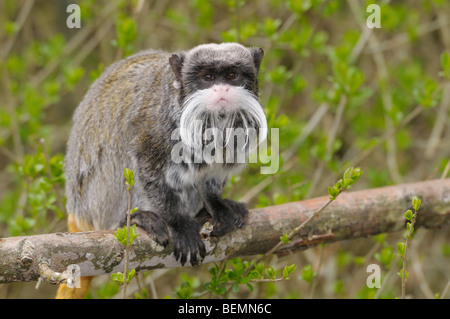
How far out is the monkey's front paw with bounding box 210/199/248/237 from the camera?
3.15 meters

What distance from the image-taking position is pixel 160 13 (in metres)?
5.61

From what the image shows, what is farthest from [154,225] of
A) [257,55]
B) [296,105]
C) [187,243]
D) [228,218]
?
[296,105]

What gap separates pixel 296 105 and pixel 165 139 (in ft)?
11.2

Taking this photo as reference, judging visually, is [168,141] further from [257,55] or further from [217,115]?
[257,55]

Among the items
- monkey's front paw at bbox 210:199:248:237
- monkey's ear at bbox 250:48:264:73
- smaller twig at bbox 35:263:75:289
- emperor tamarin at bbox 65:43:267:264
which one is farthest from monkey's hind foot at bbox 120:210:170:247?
monkey's ear at bbox 250:48:264:73

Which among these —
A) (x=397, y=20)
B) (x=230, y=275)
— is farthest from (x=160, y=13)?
(x=230, y=275)

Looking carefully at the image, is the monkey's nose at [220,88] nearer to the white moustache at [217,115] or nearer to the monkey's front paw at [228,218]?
the white moustache at [217,115]

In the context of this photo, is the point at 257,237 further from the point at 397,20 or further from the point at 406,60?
the point at 406,60

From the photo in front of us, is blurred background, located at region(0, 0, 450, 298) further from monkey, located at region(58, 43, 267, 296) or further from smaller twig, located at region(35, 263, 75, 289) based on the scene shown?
smaller twig, located at region(35, 263, 75, 289)

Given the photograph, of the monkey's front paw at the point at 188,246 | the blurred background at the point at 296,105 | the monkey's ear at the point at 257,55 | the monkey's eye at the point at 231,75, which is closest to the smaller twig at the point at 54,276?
the monkey's front paw at the point at 188,246

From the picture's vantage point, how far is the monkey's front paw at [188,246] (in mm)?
2998

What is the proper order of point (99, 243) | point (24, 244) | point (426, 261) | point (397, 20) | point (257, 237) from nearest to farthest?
point (24, 244), point (99, 243), point (257, 237), point (397, 20), point (426, 261)
